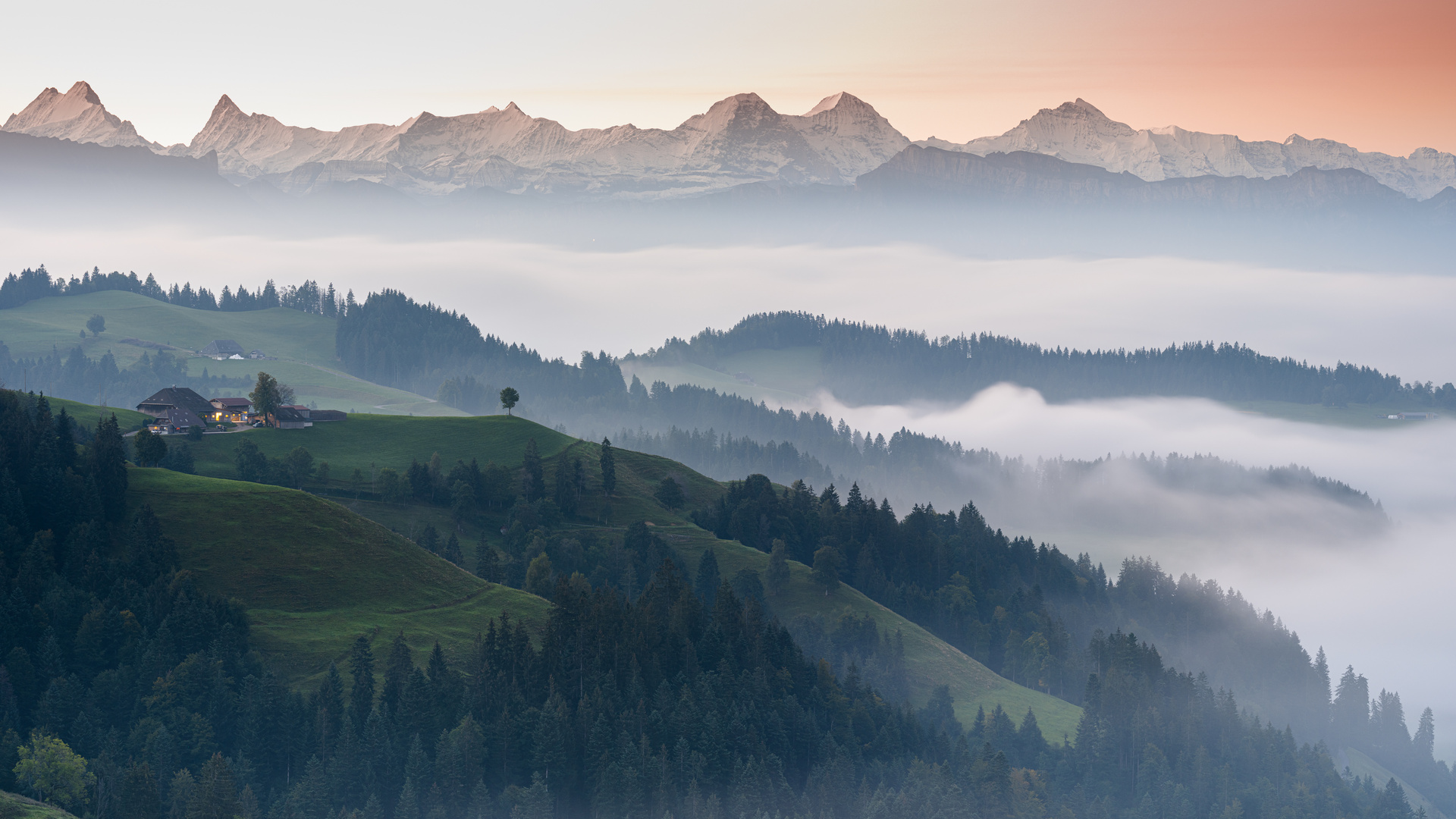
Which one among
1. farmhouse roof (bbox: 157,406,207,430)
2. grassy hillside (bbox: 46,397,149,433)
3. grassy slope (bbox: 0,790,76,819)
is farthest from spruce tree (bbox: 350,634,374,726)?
farmhouse roof (bbox: 157,406,207,430)

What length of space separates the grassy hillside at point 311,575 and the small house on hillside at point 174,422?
1839 inches

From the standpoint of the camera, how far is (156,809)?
283ft

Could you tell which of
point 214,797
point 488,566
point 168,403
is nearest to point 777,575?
point 488,566

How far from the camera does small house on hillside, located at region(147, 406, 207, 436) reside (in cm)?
18750

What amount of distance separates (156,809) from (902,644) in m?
116

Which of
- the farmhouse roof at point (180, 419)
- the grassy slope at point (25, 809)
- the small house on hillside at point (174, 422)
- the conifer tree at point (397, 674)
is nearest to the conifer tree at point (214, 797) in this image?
the grassy slope at point (25, 809)

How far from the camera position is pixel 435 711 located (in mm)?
106188

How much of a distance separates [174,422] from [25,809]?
122890 millimetres

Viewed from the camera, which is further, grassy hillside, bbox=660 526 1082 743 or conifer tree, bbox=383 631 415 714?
grassy hillside, bbox=660 526 1082 743

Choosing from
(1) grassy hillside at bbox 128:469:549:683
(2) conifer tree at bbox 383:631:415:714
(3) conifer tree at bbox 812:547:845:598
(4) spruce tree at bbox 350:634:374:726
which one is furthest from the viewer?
(3) conifer tree at bbox 812:547:845:598

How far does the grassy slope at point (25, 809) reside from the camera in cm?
7350

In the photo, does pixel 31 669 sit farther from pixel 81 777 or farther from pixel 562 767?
pixel 562 767

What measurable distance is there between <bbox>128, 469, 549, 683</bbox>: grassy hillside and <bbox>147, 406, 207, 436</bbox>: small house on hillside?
153 ft

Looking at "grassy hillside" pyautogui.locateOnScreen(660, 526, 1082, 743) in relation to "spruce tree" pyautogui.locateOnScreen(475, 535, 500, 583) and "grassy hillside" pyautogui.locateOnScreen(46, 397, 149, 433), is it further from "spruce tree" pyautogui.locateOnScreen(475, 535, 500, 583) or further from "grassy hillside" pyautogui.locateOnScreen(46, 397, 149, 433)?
"grassy hillside" pyautogui.locateOnScreen(46, 397, 149, 433)
